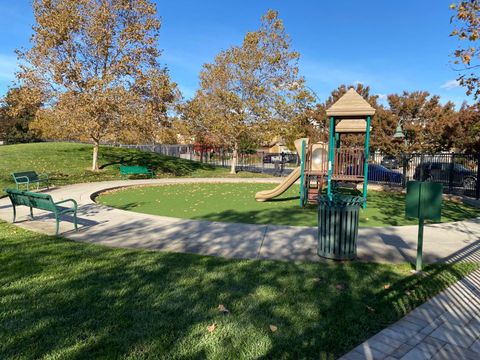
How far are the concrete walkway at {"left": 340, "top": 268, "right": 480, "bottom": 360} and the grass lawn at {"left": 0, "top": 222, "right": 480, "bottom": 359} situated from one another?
0.40ft

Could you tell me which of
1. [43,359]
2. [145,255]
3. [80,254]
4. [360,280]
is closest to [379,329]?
[360,280]

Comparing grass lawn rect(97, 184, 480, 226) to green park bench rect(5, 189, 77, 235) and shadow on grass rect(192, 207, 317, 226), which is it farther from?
green park bench rect(5, 189, 77, 235)

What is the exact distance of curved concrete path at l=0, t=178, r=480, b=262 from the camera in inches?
234

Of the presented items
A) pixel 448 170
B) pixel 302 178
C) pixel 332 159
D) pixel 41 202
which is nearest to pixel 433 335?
pixel 41 202

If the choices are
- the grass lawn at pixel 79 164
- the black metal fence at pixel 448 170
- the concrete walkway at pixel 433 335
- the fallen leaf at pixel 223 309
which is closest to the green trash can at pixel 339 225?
the concrete walkway at pixel 433 335

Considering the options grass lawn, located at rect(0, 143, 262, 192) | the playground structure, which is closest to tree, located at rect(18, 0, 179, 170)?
grass lawn, located at rect(0, 143, 262, 192)

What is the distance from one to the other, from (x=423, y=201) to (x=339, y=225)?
1.22 meters

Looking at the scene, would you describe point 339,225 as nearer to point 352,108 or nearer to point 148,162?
point 352,108

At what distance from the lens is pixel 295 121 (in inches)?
907

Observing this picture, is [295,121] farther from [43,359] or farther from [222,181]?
[43,359]

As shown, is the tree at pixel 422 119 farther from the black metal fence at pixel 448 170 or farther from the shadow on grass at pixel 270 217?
the shadow on grass at pixel 270 217

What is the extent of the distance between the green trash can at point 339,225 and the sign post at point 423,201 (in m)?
0.75

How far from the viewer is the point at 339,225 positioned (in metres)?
5.37

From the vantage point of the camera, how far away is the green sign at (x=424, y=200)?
4824 mm
